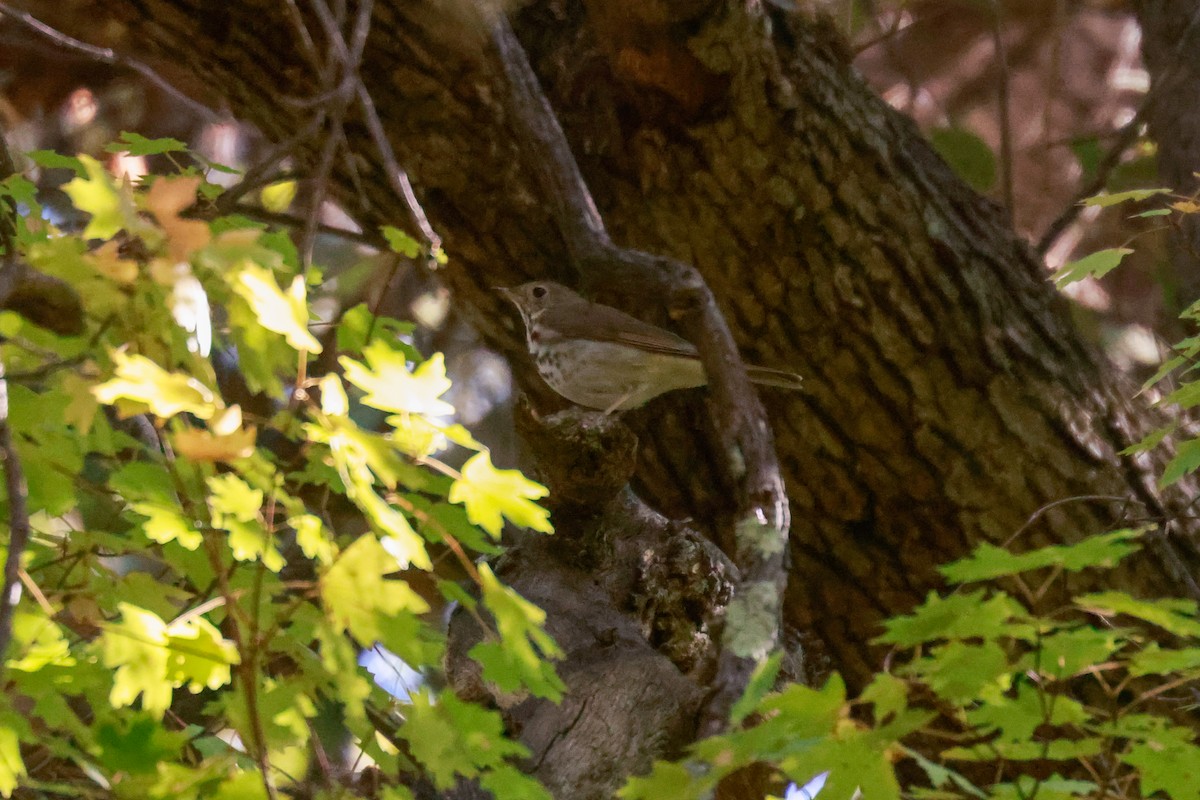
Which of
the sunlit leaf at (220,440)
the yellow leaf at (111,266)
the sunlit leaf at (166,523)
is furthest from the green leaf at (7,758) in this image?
the yellow leaf at (111,266)

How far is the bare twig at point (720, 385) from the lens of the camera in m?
1.08

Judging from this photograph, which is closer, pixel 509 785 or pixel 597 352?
pixel 509 785

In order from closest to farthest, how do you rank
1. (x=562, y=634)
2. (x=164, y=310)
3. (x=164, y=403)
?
(x=164, y=403)
(x=164, y=310)
(x=562, y=634)

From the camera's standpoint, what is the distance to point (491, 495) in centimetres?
114

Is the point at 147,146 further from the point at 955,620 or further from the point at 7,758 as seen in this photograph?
the point at 955,620

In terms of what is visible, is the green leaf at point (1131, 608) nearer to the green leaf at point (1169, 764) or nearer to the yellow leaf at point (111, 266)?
the green leaf at point (1169, 764)

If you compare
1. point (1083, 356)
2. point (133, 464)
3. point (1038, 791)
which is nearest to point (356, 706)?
point (133, 464)

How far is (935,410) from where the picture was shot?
7.79 ft

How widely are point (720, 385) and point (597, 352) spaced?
1.15 meters

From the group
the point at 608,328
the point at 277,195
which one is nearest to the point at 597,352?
the point at 608,328

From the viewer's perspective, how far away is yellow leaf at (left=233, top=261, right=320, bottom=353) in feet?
3.37

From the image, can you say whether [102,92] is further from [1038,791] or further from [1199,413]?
[1038,791]

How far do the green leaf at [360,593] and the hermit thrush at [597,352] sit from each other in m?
1.46

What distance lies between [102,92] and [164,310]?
3467mm
